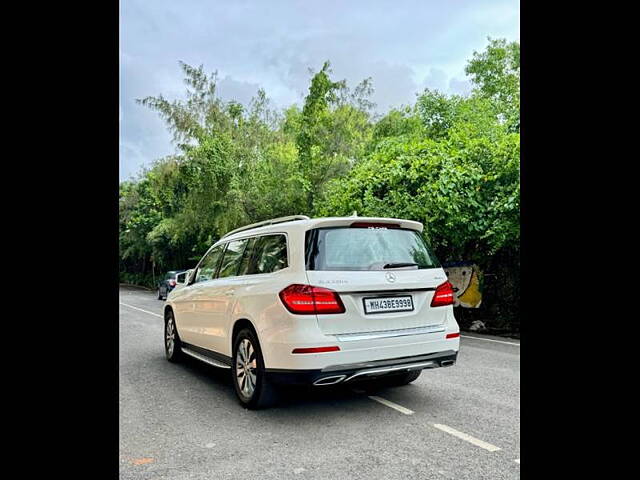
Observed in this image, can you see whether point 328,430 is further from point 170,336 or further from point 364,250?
point 170,336

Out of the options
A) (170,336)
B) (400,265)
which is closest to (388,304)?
(400,265)

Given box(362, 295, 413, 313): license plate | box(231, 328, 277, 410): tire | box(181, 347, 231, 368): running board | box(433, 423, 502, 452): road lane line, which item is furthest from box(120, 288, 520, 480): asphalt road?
box(362, 295, 413, 313): license plate

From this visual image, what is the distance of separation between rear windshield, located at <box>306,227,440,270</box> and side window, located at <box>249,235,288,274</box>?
1.14 ft

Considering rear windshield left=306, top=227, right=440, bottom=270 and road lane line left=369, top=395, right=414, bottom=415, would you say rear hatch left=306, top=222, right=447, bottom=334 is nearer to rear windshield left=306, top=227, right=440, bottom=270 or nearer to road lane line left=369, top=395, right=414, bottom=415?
rear windshield left=306, top=227, right=440, bottom=270

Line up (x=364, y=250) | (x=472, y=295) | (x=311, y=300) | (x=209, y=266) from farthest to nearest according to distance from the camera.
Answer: (x=472, y=295) → (x=209, y=266) → (x=364, y=250) → (x=311, y=300)

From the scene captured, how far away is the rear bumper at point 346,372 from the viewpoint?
438 centimetres

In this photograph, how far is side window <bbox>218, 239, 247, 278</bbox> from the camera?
5.92 m

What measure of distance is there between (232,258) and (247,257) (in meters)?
0.48

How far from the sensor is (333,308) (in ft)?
14.8

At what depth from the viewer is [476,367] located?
22.7 ft

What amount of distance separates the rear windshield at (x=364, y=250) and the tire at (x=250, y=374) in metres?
1.02
